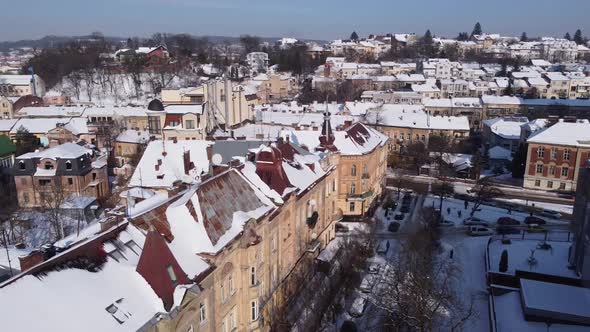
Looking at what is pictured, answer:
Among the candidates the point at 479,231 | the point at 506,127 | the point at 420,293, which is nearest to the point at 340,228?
the point at 479,231

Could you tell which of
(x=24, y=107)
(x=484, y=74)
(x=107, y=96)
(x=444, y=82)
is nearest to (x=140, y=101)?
(x=107, y=96)

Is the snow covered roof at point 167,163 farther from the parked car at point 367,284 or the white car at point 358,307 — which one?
the white car at point 358,307

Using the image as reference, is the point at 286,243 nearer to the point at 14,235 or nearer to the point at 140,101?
the point at 14,235

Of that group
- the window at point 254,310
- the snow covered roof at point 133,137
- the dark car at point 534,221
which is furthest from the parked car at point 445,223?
the snow covered roof at point 133,137

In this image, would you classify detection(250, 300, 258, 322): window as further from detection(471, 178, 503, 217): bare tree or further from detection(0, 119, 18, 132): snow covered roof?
detection(0, 119, 18, 132): snow covered roof

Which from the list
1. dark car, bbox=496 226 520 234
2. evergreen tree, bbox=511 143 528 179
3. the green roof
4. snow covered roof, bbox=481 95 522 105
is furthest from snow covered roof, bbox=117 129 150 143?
snow covered roof, bbox=481 95 522 105

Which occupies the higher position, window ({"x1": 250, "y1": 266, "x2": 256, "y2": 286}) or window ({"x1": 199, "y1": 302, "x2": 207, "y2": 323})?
window ({"x1": 199, "y1": 302, "x2": 207, "y2": 323})

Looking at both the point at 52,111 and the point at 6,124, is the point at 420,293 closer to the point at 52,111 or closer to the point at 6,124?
the point at 6,124
